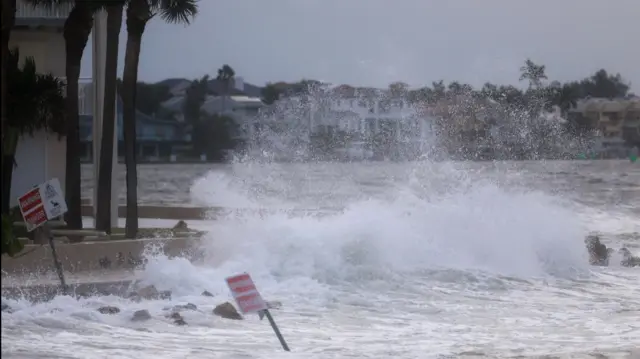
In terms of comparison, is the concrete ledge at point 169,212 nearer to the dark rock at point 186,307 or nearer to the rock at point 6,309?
the dark rock at point 186,307

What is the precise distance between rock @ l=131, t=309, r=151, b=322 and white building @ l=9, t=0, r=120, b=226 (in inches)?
402

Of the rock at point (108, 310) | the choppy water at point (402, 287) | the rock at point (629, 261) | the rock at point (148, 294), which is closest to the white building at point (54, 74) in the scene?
the choppy water at point (402, 287)

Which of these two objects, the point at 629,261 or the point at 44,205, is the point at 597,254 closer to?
the point at 629,261

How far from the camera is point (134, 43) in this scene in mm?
22359

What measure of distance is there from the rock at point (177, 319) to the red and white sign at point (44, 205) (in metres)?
2.09

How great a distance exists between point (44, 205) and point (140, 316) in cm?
205

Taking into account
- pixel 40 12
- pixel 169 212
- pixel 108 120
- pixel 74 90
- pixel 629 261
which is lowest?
pixel 629 261

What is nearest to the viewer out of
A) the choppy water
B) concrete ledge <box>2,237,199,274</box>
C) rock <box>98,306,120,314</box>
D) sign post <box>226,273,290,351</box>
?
sign post <box>226,273,290,351</box>

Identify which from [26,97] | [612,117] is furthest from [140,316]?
[612,117]

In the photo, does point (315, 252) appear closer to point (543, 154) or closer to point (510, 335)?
point (510, 335)

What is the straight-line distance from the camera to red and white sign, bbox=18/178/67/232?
1553 cm

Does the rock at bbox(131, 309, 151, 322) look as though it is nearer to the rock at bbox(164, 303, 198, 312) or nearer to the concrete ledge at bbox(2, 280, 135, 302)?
the rock at bbox(164, 303, 198, 312)

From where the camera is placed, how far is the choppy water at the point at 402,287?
13586 mm

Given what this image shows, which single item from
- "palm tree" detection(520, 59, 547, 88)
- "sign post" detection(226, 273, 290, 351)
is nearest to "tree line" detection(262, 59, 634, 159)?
"palm tree" detection(520, 59, 547, 88)
